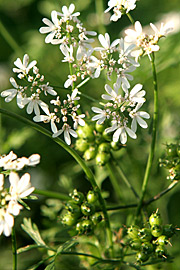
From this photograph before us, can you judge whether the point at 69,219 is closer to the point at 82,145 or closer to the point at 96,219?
the point at 96,219

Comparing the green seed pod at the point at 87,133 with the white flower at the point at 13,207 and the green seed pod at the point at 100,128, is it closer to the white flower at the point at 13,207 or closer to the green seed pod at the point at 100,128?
the green seed pod at the point at 100,128

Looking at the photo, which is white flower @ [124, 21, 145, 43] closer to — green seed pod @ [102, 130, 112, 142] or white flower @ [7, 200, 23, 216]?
green seed pod @ [102, 130, 112, 142]

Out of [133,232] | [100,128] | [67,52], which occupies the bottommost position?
[133,232]

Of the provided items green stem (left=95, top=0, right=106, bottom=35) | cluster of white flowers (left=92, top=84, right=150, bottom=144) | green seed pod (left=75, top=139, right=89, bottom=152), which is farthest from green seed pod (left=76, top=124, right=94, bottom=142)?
green stem (left=95, top=0, right=106, bottom=35)

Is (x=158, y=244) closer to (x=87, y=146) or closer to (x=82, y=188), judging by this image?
(x=87, y=146)

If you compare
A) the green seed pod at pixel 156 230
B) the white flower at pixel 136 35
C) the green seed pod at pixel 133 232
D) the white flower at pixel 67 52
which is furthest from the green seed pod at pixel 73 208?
the white flower at pixel 136 35

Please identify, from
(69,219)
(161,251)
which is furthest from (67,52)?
(161,251)
